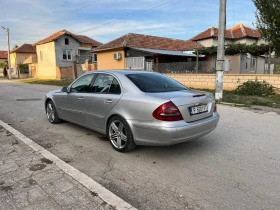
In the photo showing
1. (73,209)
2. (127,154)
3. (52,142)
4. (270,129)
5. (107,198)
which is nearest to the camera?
(73,209)

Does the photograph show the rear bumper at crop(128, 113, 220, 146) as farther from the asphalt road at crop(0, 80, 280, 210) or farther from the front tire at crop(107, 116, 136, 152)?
the asphalt road at crop(0, 80, 280, 210)

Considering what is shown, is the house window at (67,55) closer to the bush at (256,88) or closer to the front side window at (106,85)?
the bush at (256,88)

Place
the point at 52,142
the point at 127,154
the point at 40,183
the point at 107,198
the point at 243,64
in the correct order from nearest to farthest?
the point at 107,198, the point at 40,183, the point at 127,154, the point at 52,142, the point at 243,64

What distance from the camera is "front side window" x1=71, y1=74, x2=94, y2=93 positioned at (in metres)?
5.04

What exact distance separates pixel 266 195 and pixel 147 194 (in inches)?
56.7

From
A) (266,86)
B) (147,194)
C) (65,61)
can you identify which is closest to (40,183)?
(147,194)

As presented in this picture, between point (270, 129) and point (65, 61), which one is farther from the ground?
point (65, 61)

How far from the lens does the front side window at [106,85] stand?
4.37 m

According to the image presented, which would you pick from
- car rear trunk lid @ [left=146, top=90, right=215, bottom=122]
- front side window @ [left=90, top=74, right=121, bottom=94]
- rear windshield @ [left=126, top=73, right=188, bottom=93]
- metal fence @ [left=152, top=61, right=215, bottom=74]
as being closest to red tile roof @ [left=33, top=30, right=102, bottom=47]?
metal fence @ [left=152, top=61, right=215, bottom=74]

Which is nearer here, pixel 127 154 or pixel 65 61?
pixel 127 154

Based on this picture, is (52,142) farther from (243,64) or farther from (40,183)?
(243,64)

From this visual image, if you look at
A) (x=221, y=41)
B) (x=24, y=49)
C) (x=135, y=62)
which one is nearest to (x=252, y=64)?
(x=221, y=41)

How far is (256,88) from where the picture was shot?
12.2 metres

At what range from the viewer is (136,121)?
381 centimetres
